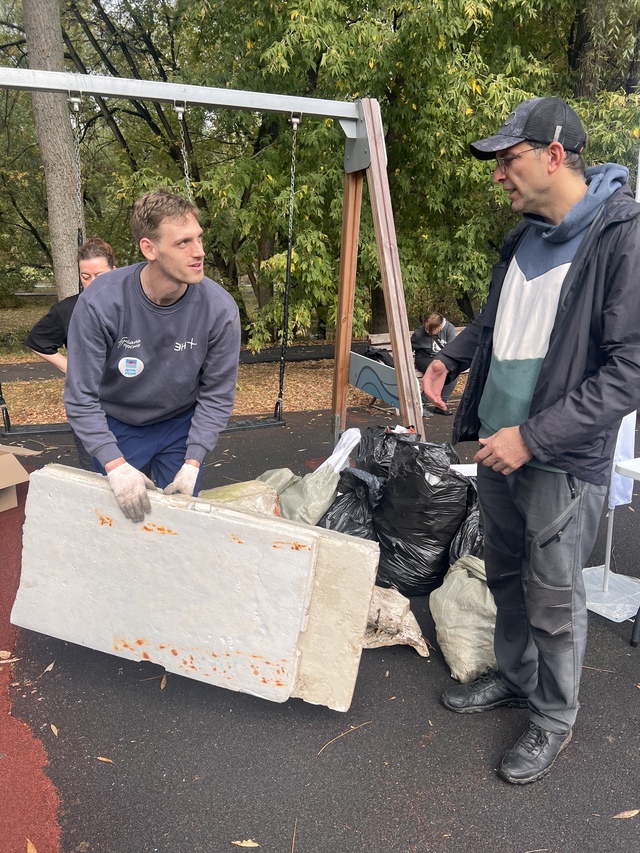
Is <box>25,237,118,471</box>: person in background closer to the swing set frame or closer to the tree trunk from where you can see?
the swing set frame

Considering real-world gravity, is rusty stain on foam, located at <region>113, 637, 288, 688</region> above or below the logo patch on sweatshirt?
below

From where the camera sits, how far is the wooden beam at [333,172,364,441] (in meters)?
4.88

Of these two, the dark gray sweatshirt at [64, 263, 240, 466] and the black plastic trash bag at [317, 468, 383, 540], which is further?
the black plastic trash bag at [317, 468, 383, 540]

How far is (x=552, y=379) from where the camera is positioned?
6.38ft

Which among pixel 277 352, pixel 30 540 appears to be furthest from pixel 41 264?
pixel 30 540

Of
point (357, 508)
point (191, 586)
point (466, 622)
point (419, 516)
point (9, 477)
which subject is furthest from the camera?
point (9, 477)

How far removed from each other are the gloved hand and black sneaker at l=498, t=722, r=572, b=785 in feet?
4.86

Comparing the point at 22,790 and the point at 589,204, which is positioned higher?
the point at 589,204

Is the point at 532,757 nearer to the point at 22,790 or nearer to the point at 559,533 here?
the point at 559,533

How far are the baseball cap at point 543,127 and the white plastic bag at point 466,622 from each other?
1.75m

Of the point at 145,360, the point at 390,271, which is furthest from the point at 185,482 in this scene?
the point at 390,271

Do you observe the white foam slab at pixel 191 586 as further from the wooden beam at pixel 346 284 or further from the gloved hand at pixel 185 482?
the wooden beam at pixel 346 284

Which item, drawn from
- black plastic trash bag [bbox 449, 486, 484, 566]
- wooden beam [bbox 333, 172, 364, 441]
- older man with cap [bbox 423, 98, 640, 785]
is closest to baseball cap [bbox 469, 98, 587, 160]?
older man with cap [bbox 423, 98, 640, 785]

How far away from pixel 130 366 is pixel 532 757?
2042 mm
